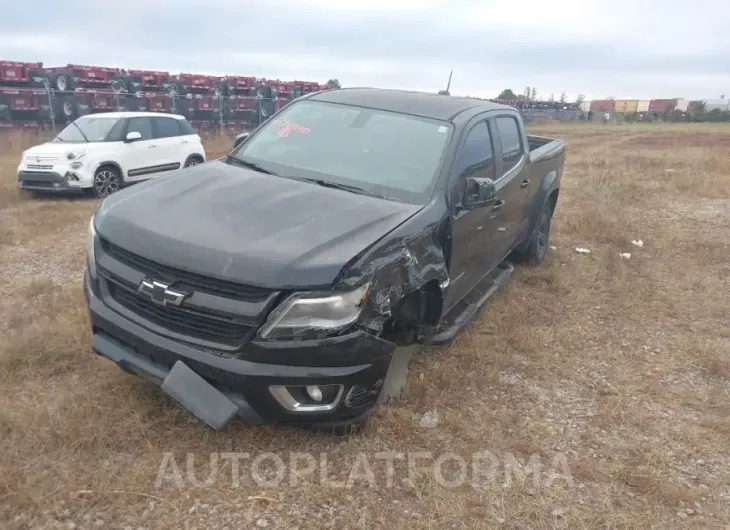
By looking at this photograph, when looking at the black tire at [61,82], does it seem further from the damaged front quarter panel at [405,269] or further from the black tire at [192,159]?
the damaged front quarter panel at [405,269]

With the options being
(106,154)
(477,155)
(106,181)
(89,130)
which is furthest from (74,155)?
(477,155)

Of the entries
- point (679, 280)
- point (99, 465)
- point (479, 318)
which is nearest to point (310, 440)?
point (99, 465)

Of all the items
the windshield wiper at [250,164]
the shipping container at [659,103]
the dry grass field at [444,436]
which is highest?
the shipping container at [659,103]

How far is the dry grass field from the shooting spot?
2615mm

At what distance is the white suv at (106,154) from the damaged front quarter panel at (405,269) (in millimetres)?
7526

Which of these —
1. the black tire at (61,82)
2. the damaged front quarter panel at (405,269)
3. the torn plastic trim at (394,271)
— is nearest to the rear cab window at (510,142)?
the damaged front quarter panel at (405,269)

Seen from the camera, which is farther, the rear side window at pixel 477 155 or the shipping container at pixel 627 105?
the shipping container at pixel 627 105

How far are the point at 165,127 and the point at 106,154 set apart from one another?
1.55m

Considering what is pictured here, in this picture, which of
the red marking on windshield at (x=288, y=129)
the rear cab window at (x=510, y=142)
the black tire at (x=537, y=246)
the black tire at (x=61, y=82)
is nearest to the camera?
the red marking on windshield at (x=288, y=129)

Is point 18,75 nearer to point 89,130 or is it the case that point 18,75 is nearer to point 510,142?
point 89,130

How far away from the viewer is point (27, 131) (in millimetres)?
14875

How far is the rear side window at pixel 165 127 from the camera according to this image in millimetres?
10484

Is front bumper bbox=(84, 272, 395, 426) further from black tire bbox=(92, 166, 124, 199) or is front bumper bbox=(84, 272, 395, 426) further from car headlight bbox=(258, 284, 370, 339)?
black tire bbox=(92, 166, 124, 199)

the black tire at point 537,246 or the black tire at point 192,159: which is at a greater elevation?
the black tire at point 192,159
